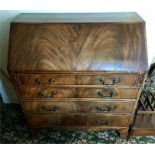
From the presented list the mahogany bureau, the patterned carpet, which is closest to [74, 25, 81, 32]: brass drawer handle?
the mahogany bureau

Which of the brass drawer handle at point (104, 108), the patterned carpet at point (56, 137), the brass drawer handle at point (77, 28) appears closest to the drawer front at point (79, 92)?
the brass drawer handle at point (104, 108)

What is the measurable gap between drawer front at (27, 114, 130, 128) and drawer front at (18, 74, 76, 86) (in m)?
0.38

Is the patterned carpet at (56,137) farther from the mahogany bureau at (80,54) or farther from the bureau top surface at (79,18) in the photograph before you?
the bureau top surface at (79,18)

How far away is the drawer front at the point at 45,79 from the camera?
3.92 feet

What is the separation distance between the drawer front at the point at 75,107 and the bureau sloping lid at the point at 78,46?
→ 1.16 feet

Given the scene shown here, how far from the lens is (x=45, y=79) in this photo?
1.22 meters

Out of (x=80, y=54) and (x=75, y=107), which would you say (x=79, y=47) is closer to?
(x=80, y=54)

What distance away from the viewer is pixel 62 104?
139 centimetres

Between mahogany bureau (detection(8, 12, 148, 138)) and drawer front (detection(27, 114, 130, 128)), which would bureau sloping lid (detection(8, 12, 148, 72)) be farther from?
drawer front (detection(27, 114, 130, 128))

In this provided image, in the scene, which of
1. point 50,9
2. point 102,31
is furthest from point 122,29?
point 50,9

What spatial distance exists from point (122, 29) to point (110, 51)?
0.17 metres

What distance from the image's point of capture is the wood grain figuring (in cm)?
114

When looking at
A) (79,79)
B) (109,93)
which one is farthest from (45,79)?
(109,93)

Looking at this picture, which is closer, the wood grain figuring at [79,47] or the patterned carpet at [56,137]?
the wood grain figuring at [79,47]
